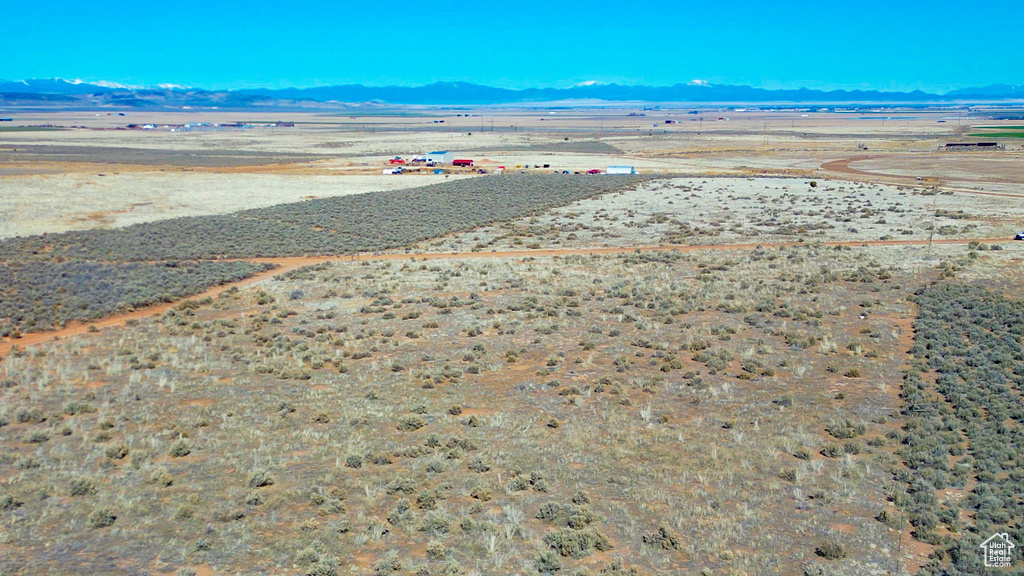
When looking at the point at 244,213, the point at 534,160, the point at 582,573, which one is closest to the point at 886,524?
the point at 582,573

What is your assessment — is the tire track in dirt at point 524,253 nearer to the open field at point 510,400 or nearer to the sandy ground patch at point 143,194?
the open field at point 510,400

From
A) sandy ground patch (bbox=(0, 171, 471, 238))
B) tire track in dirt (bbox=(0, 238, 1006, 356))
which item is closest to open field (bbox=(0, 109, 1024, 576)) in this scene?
tire track in dirt (bbox=(0, 238, 1006, 356))
